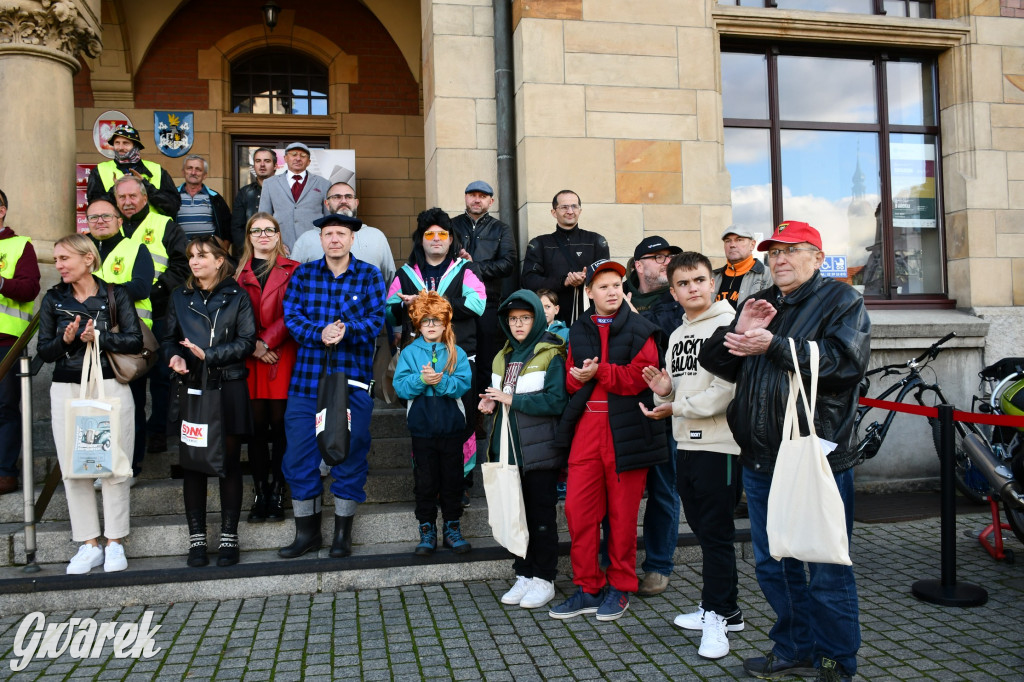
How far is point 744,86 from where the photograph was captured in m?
7.73

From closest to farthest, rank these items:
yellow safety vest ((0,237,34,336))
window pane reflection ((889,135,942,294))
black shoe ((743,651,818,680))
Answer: black shoe ((743,651,818,680)) < yellow safety vest ((0,237,34,336)) < window pane reflection ((889,135,942,294))

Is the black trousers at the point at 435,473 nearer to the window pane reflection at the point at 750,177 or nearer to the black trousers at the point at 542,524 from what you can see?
the black trousers at the point at 542,524

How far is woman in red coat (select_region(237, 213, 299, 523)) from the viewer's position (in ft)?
16.9

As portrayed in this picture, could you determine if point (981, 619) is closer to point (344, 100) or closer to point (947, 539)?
point (947, 539)

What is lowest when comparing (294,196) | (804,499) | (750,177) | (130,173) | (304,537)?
(304,537)

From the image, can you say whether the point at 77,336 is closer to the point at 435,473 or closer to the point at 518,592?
the point at 435,473

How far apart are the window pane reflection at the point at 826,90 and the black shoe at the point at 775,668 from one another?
572 cm

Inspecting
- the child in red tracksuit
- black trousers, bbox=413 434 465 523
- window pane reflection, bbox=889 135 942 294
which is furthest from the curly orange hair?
window pane reflection, bbox=889 135 942 294

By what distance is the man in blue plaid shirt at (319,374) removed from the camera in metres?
4.92

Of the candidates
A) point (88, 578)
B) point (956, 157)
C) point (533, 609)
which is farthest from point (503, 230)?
point (956, 157)

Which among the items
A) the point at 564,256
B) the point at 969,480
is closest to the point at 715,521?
the point at 564,256

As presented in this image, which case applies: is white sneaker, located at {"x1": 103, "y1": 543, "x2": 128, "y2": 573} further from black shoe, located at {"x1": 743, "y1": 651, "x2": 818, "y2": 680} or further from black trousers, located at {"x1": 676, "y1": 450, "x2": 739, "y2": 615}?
black shoe, located at {"x1": 743, "y1": 651, "x2": 818, "y2": 680}

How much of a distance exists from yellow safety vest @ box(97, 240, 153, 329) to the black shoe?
4.21 metres

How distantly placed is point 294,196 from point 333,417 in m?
2.76
